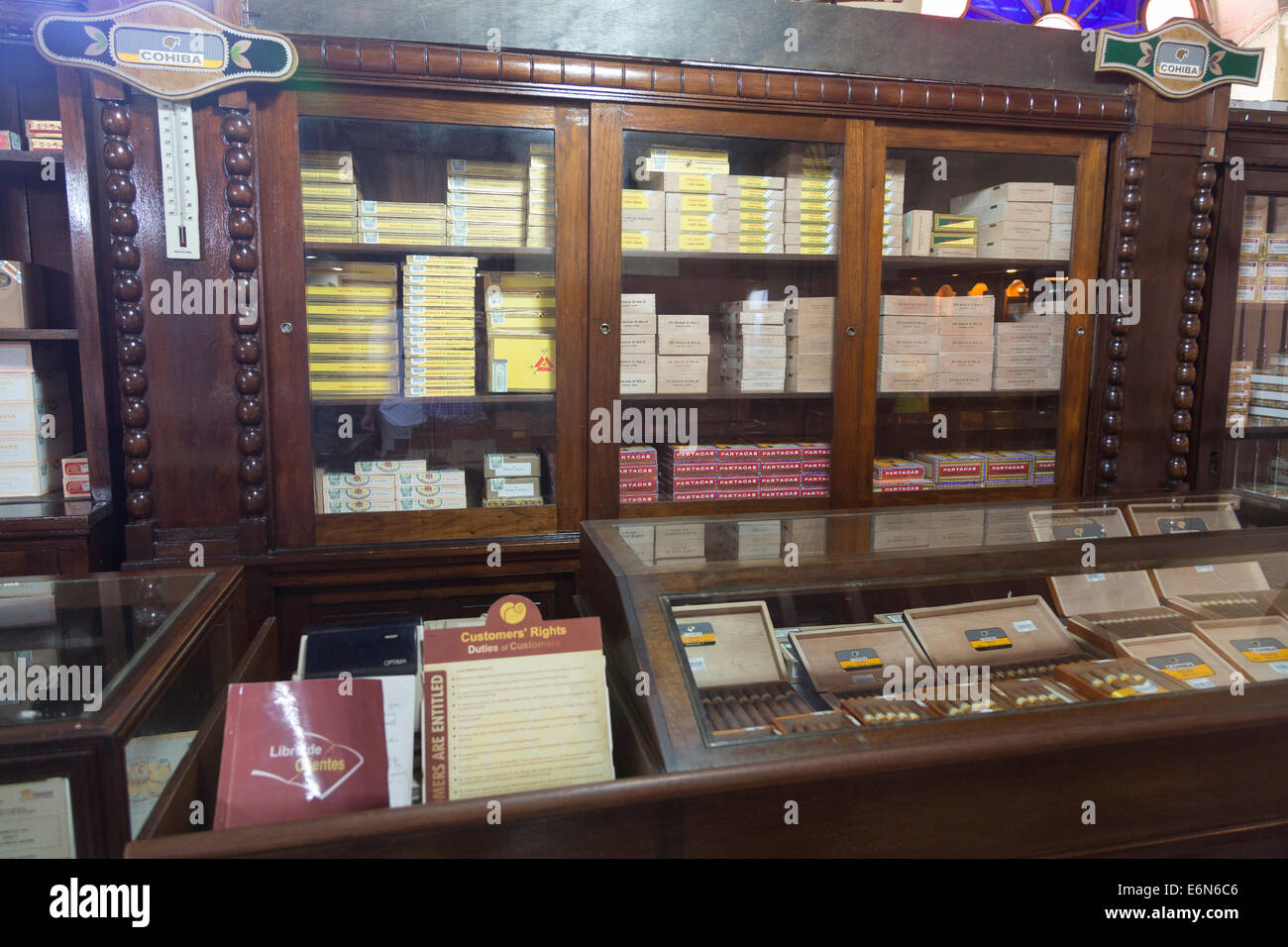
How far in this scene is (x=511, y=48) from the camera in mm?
2270

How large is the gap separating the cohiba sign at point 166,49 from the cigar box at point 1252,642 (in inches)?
98.2

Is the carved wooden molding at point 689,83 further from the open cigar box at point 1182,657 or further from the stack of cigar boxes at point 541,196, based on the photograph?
the open cigar box at point 1182,657

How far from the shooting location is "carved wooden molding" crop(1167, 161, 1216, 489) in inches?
110

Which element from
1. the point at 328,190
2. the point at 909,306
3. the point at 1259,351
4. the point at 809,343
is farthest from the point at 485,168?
the point at 1259,351

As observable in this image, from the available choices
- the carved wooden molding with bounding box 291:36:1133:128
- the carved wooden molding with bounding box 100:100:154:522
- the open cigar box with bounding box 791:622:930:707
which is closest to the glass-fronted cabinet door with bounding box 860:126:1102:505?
the carved wooden molding with bounding box 291:36:1133:128

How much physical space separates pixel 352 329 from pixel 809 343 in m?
1.45

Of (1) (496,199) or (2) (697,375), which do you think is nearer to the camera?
(1) (496,199)

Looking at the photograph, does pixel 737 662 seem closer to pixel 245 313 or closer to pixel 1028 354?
pixel 245 313

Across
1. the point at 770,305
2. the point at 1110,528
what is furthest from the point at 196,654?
the point at 770,305

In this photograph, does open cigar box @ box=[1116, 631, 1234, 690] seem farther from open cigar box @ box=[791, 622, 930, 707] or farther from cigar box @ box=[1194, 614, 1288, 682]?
open cigar box @ box=[791, 622, 930, 707]

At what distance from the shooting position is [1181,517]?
1967mm
